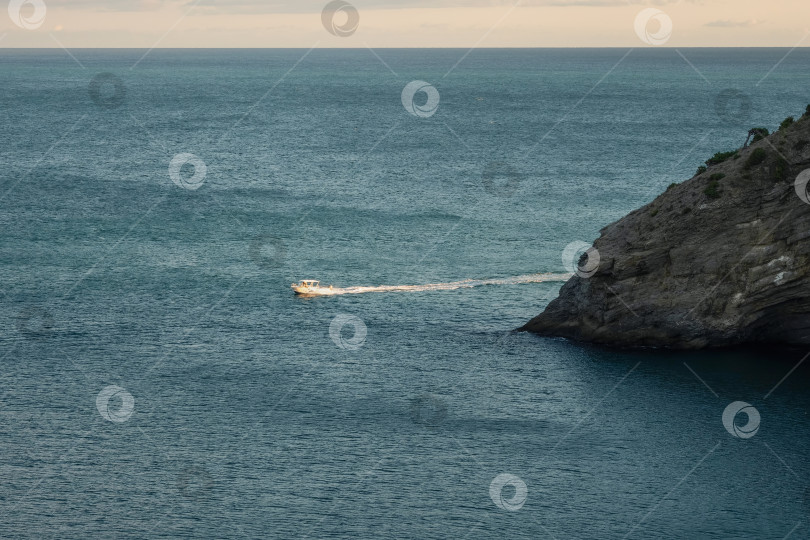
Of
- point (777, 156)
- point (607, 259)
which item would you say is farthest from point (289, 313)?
point (777, 156)

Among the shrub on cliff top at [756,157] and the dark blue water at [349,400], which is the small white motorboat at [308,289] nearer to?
the dark blue water at [349,400]

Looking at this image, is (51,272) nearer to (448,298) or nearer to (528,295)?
(448,298)

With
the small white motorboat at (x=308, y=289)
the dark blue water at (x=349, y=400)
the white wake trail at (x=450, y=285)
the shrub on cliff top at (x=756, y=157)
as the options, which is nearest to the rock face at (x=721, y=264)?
the shrub on cliff top at (x=756, y=157)

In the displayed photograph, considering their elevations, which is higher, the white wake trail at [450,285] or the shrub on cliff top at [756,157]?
the white wake trail at [450,285]

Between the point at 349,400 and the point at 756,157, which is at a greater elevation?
the point at 756,157

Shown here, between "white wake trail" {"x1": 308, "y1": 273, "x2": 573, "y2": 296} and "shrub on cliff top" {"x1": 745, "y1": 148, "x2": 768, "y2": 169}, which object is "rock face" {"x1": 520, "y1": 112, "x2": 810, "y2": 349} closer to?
"shrub on cliff top" {"x1": 745, "y1": 148, "x2": 768, "y2": 169}

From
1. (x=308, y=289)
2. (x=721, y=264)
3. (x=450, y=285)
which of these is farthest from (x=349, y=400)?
(x=721, y=264)

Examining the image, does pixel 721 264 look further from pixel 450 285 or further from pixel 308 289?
pixel 308 289
